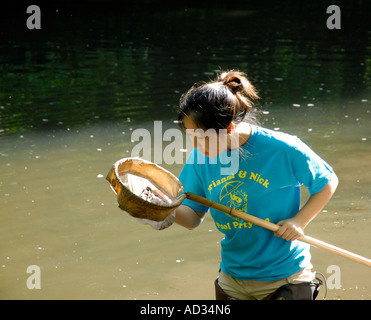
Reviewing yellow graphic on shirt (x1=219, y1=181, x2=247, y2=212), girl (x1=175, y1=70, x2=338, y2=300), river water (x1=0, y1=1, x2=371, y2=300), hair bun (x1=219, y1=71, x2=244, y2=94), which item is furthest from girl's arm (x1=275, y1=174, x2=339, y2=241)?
river water (x1=0, y1=1, x2=371, y2=300)

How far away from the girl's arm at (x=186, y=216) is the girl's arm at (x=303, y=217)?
0.43 m

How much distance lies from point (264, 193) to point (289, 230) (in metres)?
0.19

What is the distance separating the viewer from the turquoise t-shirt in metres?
2.45

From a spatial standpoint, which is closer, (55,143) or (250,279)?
(250,279)

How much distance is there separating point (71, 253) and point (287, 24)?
13144 mm

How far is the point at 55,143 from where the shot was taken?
6.93 meters

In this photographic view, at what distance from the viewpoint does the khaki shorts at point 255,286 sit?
2490 millimetres

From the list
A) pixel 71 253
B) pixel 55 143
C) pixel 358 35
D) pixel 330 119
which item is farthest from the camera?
pixel 358 35

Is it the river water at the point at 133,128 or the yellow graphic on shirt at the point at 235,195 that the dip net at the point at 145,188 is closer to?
the yellow graphic on shirt at the point at 235,195

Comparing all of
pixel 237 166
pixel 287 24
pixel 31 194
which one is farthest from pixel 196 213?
pixel 287 24

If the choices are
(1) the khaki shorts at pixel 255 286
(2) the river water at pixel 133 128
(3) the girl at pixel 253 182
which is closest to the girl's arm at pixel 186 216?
(3) the girl at pixel 253 182

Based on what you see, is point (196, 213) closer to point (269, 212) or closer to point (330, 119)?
point (269, 212)

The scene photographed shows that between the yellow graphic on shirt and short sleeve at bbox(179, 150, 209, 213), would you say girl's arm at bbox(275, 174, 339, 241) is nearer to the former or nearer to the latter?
the yellow graphic on shirt

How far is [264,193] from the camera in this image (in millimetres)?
2494
